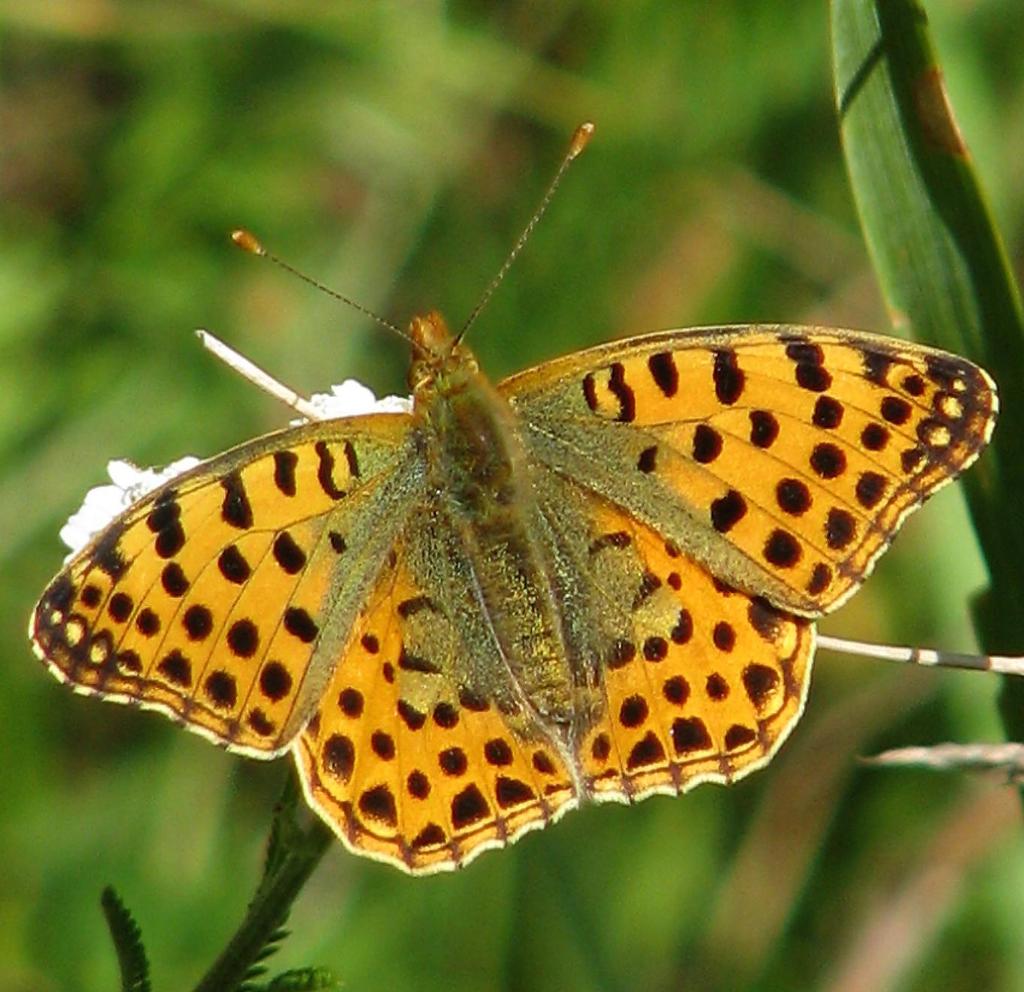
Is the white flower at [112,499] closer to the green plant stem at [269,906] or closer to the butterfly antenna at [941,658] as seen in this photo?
the green plant stem at [269,906]

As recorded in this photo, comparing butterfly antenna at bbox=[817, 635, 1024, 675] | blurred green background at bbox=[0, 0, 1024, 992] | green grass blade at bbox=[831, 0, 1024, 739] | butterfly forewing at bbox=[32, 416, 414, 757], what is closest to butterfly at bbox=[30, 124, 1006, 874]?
butterfly forewing at bbox=[32, 416, 414, 757]

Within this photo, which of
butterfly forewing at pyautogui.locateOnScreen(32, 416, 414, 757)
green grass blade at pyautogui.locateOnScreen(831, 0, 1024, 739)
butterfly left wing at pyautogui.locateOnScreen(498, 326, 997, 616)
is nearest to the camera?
butterfly forewing at pyautogui.locateOnScreen(32, 416, 414, 757)

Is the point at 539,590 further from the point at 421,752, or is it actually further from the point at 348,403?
the point at 348,403

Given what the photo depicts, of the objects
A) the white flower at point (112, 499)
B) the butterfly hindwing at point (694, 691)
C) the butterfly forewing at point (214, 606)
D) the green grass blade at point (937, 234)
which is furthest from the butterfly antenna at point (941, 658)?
the white flower at point (112, 499)

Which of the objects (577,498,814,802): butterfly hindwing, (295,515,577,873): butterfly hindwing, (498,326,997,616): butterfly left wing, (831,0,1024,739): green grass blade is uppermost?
(831,0,1024,739): green grass blade

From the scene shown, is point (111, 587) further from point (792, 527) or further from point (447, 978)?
point (447, 978)

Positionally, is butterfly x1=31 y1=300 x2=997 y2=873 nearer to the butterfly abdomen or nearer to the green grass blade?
the butterfly abdomen

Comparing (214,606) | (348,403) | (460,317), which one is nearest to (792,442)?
(348,403)

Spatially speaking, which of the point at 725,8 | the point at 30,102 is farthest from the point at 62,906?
the point at 725,8
